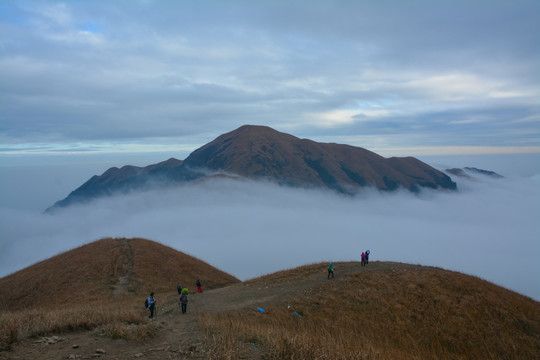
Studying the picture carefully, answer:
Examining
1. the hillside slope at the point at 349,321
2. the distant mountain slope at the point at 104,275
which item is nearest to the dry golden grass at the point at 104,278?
the distant mountain slope at the point at 104,275

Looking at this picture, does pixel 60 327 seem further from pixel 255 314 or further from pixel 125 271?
pixel 125 271

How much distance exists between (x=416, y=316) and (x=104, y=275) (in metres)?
28.4

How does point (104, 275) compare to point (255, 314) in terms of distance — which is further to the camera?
point (104, 275)

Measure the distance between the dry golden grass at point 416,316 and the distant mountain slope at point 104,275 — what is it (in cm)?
1588

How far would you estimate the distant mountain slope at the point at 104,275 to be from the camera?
28.0 meters

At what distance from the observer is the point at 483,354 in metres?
16.6

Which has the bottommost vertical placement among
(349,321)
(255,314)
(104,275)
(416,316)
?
(104,275)

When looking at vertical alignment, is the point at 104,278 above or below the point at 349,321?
below

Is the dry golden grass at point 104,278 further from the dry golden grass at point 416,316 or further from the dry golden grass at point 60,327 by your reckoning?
the dry golden grass at point 416,316

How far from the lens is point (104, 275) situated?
31141 mm

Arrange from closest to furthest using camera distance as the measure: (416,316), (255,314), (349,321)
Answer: (255,314)
(349,321)
(416,316)

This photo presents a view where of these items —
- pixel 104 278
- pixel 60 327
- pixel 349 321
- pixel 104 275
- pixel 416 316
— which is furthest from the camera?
pixel 104 275

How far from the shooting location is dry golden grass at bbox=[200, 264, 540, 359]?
16.2 meters

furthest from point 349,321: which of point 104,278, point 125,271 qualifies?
point 104,278
